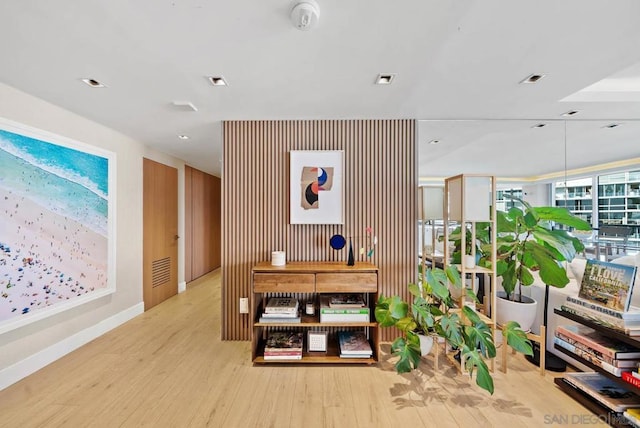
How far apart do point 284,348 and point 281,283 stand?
0.60m

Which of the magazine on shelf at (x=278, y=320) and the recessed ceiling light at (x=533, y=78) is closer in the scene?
the recessed ceiling light at (x=533, y=78)

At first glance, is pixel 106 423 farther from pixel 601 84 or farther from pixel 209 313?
pixel 601 84

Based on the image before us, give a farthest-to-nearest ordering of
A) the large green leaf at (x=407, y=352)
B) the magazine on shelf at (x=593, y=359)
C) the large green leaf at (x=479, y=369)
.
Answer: the large green leaf at (x=407, y=352)
the large green leaf at (x=479, y=369)
the magazine on shelf at (x=593, y=359)

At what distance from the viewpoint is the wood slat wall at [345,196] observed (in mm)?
2855

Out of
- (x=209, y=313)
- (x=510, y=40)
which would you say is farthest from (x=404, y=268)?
Answer: (x=209, y=313)

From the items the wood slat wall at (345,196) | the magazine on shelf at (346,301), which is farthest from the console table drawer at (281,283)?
the wood slat wall at (345,196)

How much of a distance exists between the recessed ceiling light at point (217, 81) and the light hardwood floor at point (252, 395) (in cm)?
234

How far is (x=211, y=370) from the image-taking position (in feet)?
7.75

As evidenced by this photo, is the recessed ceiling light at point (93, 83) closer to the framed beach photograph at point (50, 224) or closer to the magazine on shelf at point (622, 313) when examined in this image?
the framed beach photograph at point (50, 224)

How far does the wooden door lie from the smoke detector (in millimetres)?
3351

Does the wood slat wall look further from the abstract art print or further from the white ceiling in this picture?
the white ceiling

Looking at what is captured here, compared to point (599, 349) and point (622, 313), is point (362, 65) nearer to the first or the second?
point (622, 313)

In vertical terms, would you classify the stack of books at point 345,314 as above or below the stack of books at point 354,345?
above

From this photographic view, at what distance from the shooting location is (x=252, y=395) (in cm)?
205
